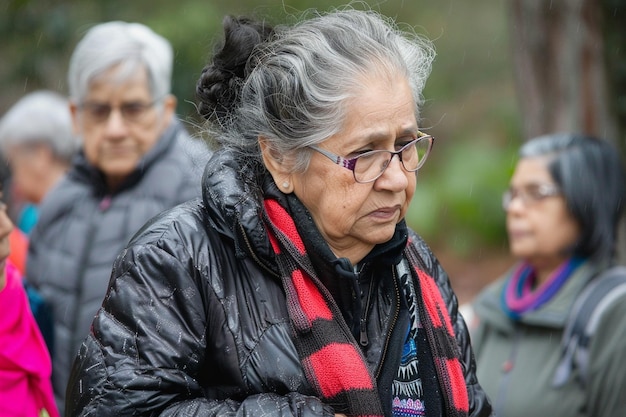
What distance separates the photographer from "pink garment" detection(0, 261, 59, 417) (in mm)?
2928

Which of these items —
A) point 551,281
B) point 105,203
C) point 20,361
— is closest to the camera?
point 20,361

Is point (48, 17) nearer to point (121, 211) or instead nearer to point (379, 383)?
point (121, 211)

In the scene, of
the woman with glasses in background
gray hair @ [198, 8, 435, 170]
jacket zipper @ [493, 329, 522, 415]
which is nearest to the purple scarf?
the woman with glasses in background

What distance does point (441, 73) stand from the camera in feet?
48.3

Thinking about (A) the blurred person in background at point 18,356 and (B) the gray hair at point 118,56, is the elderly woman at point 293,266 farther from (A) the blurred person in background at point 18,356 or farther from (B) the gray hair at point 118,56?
(B) the gray hair at point 118,56

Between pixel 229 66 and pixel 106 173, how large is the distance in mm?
1744

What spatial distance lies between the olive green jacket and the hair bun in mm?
2135

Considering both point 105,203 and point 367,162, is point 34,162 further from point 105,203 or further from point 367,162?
point 367,162

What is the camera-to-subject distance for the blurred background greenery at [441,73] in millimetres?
9477

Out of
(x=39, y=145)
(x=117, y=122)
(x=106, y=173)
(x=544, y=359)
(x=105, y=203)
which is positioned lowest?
(x=544, y=359)

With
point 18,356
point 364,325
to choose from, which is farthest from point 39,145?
point 364,325

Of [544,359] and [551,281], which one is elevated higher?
[551,281]

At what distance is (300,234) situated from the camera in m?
2.60

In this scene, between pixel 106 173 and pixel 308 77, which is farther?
pixel 106 173
